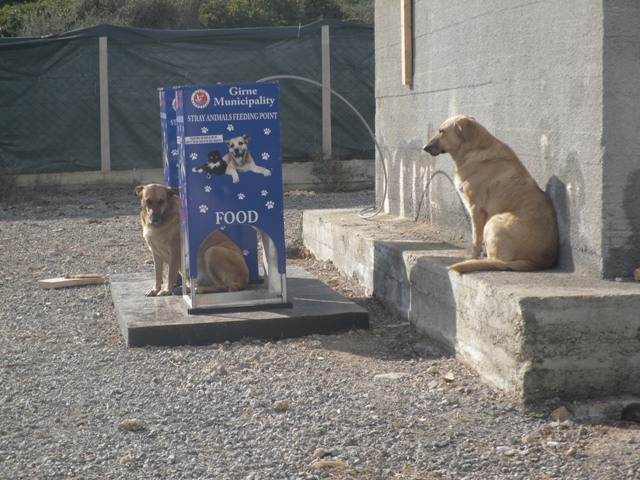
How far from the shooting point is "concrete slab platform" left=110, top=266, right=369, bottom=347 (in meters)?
6.27

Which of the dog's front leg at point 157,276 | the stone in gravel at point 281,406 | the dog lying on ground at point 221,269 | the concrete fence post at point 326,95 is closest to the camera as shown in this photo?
the stone in gravel at point 281,406

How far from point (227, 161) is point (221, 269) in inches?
35.4

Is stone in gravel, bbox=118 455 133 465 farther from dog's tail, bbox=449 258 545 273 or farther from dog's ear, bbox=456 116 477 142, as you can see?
dog's ear, bbox=456 116 477 142

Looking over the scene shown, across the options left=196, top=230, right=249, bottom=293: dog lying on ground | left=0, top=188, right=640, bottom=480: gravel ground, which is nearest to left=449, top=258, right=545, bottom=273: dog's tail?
left=0, top=188, right=640, bottom=480: gravel ground

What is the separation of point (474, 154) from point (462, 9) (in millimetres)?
1542

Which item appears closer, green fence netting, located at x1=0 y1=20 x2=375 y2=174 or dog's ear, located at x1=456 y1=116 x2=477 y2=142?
dog's ear, located at x1=456 y1=116 x2=477 y2=142

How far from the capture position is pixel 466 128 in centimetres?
618

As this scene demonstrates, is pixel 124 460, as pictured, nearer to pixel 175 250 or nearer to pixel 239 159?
pixel 239 159

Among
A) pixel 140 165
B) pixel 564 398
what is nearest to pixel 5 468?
pixel 564 398

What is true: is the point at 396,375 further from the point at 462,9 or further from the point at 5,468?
the point at 462,9

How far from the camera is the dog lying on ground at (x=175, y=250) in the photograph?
689cm

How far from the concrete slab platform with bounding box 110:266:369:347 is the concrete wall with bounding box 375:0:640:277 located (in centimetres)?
132

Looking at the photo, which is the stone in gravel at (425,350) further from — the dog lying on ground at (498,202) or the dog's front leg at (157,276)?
the dog's front leg at (157,276)

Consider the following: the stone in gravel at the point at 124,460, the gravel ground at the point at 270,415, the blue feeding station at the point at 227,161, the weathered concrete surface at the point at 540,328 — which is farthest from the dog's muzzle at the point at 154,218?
→ the stone in gravel at the point at 124,460
